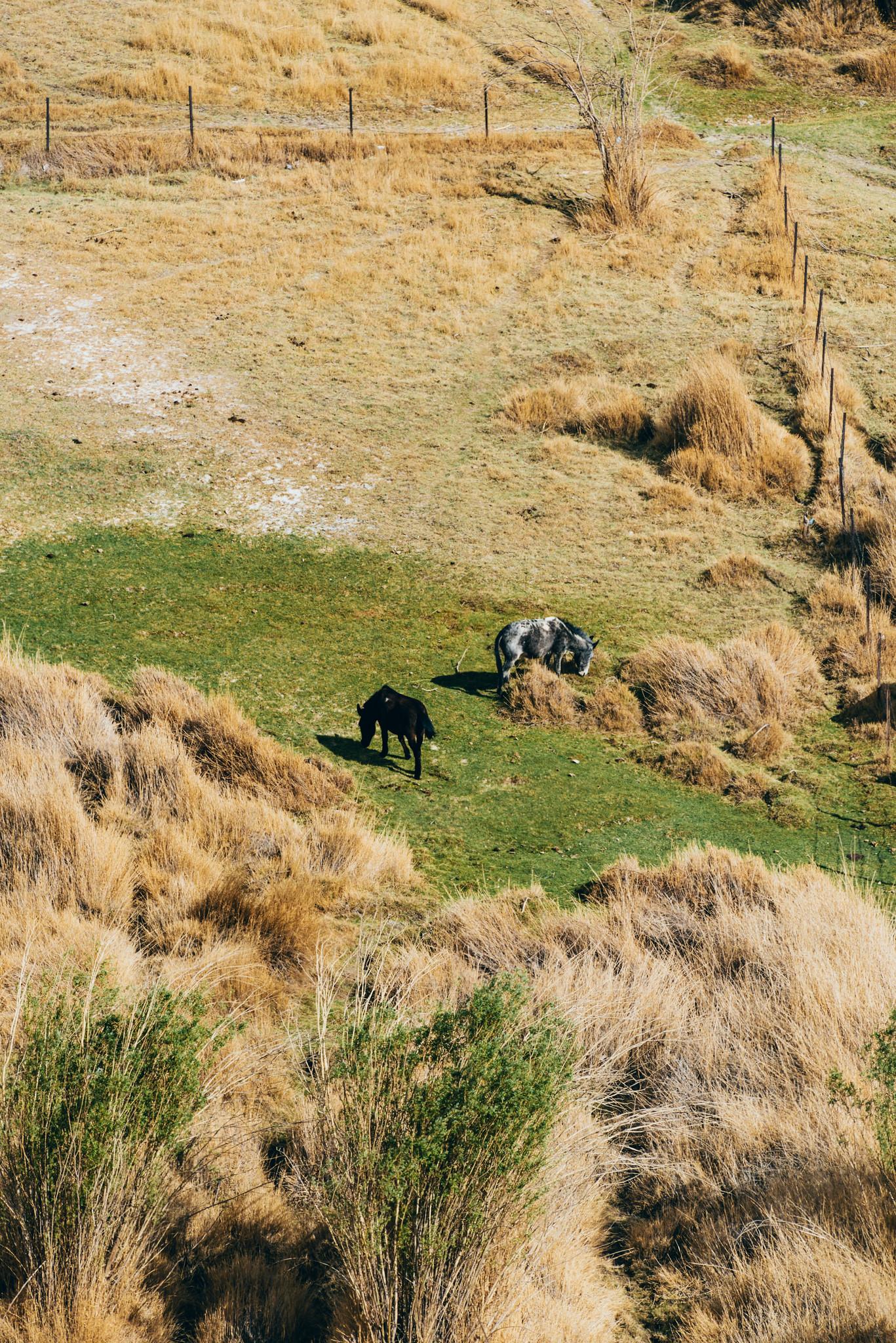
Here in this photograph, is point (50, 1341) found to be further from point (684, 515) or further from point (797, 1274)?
point (684, 515)

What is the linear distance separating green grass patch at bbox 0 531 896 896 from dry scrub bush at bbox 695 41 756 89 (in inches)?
1088

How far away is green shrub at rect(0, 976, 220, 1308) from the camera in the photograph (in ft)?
14.5

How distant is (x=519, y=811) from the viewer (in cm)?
1001

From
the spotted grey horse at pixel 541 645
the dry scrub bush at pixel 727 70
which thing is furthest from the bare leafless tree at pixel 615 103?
the spotted grey horse at pixel 541 645

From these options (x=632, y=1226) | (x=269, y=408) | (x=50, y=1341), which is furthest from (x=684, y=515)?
(x=50, y=1341)

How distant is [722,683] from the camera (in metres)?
12.1

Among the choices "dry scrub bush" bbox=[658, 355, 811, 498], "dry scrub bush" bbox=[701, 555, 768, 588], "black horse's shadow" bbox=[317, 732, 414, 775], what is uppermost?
"dry scrub bush" bbox=[658, 355, 811, 498]

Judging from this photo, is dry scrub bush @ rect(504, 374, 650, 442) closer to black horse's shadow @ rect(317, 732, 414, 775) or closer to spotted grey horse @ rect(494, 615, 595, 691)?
spotted grey horse @ rect(494, 615, 595, 691)

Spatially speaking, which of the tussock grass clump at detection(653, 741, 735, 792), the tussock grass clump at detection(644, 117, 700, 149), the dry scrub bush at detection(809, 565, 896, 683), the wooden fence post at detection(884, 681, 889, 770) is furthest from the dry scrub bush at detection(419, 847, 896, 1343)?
the tussock grass clump at detection(644, 117, 700, 149)

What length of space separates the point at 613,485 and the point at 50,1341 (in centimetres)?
1487

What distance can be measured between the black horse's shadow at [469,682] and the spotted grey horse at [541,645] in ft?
0.38

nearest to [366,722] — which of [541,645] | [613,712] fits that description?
[541,645]

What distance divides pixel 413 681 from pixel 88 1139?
26.2 feet

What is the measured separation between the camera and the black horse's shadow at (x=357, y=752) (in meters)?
10.6
